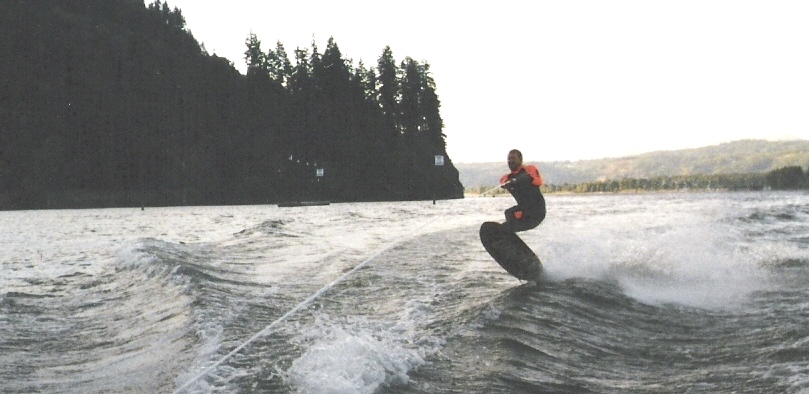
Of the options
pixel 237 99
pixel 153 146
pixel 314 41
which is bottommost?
pixel 153 146

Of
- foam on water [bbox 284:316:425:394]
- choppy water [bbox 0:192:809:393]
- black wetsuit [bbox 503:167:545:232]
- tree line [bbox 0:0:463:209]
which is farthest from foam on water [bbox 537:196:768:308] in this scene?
tree line [bbox 0:0:463:209]

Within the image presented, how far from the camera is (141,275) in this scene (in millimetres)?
11617

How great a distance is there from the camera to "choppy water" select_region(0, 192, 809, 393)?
5230 mm

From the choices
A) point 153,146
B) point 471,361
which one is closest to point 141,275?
point 471,361

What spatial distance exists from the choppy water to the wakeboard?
0.26 meters

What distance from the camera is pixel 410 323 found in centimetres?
710

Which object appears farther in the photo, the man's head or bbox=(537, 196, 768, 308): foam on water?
the man's head

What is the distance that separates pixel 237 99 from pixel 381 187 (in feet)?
70.3

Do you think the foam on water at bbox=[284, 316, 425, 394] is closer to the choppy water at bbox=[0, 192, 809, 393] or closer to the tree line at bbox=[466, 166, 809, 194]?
the choppy water at bbox=[0, 192, 809, 393]

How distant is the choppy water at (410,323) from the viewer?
523 cm

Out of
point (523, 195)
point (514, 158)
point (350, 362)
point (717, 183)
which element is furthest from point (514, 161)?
point (717, 183)

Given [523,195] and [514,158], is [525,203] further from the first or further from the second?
[514,158]

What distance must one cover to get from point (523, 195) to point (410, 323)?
3794mm

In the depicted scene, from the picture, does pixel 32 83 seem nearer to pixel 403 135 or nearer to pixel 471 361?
pixel 403 135
